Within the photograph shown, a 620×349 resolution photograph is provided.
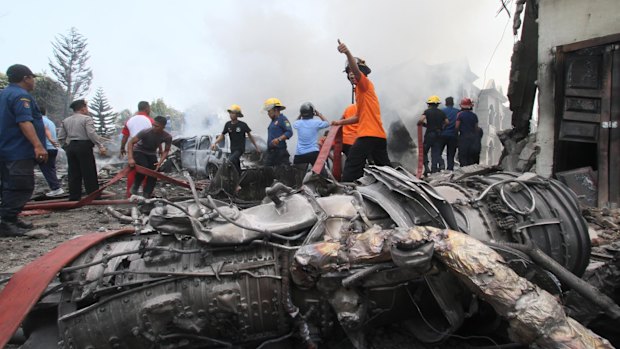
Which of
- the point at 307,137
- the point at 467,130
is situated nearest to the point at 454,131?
the point at 467,130

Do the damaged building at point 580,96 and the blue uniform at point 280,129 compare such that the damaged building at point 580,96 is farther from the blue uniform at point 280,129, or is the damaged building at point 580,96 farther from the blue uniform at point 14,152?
the blue uniform at point 14,152

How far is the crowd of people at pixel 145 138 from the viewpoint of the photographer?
4555mm

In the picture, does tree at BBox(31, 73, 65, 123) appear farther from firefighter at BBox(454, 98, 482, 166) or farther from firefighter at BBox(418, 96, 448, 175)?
firefighter at BBox(454, 98, 482, 166)

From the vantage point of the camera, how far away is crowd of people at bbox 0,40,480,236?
4555 mm

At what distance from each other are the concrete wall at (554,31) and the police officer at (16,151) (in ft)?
23.6

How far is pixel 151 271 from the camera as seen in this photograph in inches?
83.3

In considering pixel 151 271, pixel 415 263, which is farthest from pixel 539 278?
pixel 151 271

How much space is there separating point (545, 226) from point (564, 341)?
1.04m

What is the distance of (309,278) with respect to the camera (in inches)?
82.7

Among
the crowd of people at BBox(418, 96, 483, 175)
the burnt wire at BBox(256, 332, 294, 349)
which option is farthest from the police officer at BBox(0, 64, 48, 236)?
the crowd of people at BBox(418, 96, 483, 175)

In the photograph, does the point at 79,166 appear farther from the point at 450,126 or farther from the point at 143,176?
the point at 450,126

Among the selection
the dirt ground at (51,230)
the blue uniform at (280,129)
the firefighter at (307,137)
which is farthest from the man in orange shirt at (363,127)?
the blue uniform at (280,129)

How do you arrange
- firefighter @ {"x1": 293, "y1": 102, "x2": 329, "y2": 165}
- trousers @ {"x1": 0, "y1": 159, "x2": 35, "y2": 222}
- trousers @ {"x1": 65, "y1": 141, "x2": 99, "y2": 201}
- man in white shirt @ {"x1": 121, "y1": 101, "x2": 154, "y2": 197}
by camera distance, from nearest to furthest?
trousers @ {"x1": 0, "y1": 159, "x2": 35, "y2": 222} → trousers @ {"x1": 65, "y1": 141, "x2": 99, "y2": 201} → firefighter @ {"x1": 293, "y1": 102, "x2": 329, "y2": 165} → man in white shirt @ {"x1": 121, "y1": 101, "x2": 154, "y2": 197}

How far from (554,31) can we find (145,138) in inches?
264
